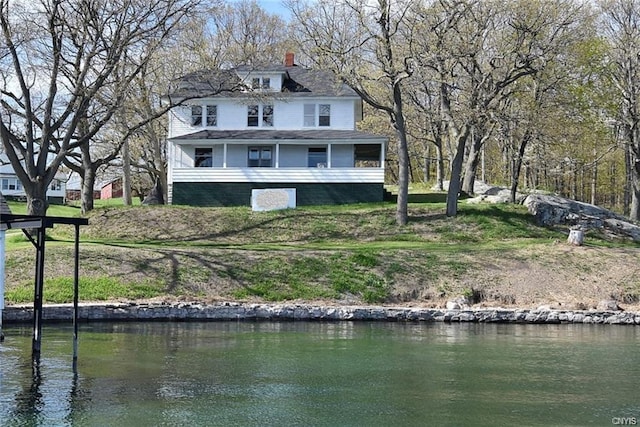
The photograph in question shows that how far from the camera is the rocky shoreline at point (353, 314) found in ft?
84.2

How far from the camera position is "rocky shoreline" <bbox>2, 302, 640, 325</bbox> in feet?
84.2

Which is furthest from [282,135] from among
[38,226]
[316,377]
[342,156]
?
[316,377]

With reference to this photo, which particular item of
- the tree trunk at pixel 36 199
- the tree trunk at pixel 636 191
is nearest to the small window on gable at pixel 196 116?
the tree trunk at pixel 36 199

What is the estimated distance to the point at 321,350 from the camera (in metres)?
20.1

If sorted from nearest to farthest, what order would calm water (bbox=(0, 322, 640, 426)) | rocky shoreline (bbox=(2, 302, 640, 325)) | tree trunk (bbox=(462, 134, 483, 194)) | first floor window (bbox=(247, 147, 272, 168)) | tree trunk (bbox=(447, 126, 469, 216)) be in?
1. calm water (bbox=(0, 322, 640, 426))
2. rocky shoreline (bbox=(2, 302, 640, 325))
3. tree trunk (bbox=(447, 126, 469, 216))
4. first floor window (bbox=(247, 147, 272, 168))
5. tree trunk (bbox=(462, 134, 483, 194))

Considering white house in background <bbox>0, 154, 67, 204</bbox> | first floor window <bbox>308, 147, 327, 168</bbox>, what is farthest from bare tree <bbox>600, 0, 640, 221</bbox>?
white house in background <bbox>0, 154, 67, 204</bbox>

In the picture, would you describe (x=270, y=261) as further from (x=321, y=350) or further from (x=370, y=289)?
(x=321, y=350)

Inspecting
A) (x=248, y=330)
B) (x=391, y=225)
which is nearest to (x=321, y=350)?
(x=248, y=330)

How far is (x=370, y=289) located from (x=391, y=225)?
30.2ft

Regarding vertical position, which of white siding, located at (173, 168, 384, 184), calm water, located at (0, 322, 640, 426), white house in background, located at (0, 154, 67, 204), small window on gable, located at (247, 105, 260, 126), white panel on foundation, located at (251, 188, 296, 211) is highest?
small window on gable, located at (247, 105, 260, 126)

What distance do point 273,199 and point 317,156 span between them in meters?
5.15

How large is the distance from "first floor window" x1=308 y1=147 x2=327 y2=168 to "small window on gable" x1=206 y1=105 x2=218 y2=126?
19.4 ft

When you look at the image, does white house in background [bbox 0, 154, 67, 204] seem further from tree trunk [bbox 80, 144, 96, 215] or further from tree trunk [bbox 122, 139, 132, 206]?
tree trunk [bbox 80, 144, 96, 215]

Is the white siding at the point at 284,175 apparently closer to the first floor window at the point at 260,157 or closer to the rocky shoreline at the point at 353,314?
the first floor window at the point at 260,157
